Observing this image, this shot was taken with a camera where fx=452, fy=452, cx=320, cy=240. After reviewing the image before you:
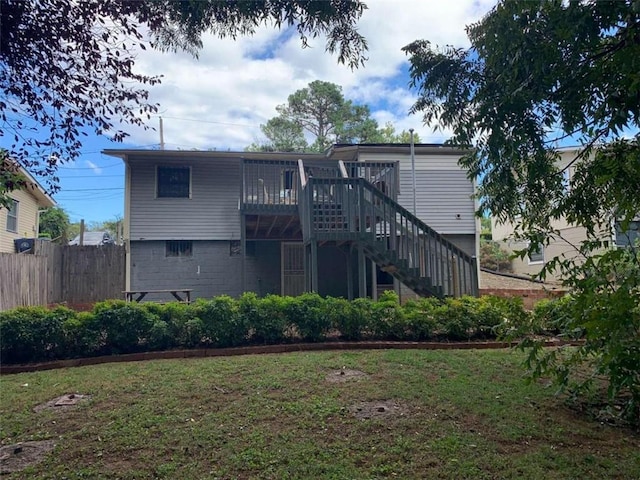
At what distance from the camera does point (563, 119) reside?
Result: 3.79 meters

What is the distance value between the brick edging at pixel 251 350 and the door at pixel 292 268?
6.31 metres

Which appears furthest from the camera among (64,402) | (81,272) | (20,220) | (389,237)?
(20,220)

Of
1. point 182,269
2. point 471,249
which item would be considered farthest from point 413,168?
point 182,269

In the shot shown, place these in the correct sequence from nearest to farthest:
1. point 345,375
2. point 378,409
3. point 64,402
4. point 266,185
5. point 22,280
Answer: point 378,409, point 64,402, point 345,375, point 22,280, point 266,185

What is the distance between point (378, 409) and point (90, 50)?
→ 11.8ft

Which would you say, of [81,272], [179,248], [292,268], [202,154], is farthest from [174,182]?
[292,268]

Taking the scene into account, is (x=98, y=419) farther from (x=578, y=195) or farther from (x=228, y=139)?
(x=228, y=139)

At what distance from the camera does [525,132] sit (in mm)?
3629

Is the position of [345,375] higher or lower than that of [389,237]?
lower

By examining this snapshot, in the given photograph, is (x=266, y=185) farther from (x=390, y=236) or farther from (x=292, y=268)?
(x=390, y=236)

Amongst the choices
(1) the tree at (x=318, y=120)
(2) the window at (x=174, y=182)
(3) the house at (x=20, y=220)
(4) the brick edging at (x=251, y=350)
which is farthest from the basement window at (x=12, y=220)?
(1) the tree at (x=318, y=120)

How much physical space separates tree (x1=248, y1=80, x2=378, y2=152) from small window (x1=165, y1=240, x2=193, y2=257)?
18.5 m

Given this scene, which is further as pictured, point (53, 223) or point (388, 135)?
point (388, 135)

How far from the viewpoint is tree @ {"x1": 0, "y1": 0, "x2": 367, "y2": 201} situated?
10.3 ft
